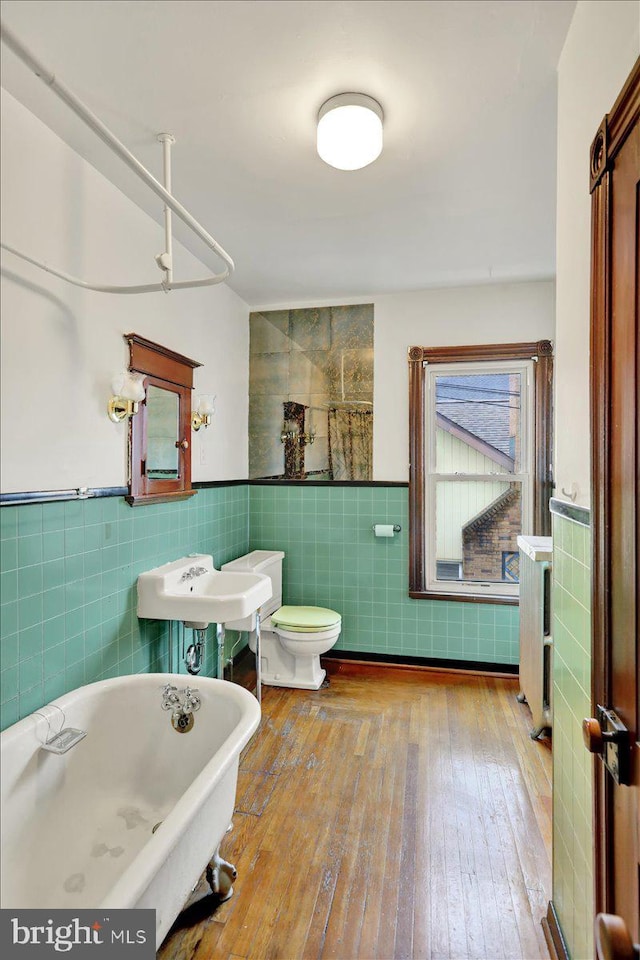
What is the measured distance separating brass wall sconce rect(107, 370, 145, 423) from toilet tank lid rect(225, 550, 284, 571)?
125 cm

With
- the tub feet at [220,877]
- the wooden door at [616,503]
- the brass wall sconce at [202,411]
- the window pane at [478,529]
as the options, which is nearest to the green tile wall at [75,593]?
the brass wall sconce at [202,411]

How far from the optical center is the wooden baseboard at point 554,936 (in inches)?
52.3

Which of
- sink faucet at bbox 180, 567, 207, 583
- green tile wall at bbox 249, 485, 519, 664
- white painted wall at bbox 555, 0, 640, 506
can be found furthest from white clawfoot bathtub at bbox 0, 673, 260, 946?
green tile wall at bbox 249, 485, 519, 664

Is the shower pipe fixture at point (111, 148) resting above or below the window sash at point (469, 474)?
above

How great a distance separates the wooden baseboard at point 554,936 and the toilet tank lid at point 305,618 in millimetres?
1698

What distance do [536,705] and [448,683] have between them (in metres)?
0.72

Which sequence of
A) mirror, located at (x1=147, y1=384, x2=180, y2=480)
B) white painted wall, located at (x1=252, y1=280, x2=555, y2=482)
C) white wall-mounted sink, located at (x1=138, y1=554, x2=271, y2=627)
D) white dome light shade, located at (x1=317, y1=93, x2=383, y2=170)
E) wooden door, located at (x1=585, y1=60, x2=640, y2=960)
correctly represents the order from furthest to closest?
white painted wall, located at (x1=252, y1=280, x2=555, y2=482) < mirror, located at (x1=147, y1=384, x2=180, y2=480) < white wall-mounted sink, located at (x1=138, y1=554, x2=271, y2=627) < white dome light shade, located at (x1=317, y1=93, x2=383, y2=170) < wooden door, located at (x1=585, y1=60, x2=640, y2=960)

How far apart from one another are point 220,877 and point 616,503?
1.69m

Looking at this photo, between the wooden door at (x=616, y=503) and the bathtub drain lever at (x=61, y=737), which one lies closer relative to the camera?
the wooden door at (x=616, y=503)

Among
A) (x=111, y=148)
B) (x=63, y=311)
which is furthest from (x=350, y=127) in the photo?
(x=63, y=311)

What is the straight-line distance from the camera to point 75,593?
1828mm

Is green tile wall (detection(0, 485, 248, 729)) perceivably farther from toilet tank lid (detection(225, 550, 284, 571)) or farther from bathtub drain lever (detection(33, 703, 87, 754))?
toilet tank lid (detection(225, 550, 284, 571))

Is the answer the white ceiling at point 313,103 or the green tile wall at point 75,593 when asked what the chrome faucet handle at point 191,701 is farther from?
the white ceiling at point 313,103

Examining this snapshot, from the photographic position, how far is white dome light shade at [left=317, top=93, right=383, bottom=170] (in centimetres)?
155
